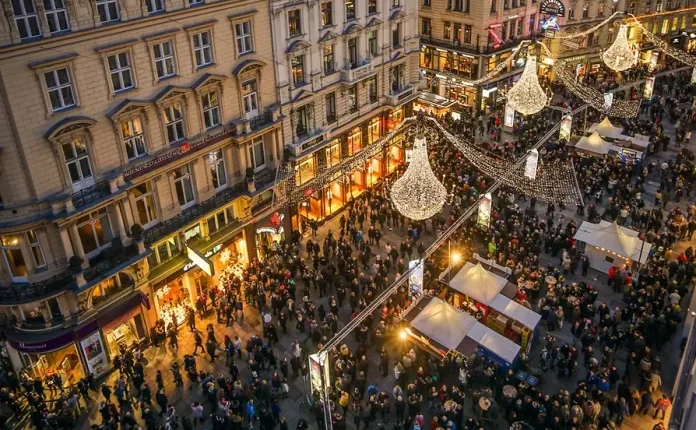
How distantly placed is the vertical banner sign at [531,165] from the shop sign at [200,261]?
19.8m

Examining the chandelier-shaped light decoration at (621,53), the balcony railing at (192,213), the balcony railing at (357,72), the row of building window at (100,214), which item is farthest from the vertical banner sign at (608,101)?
the balcony railing at (192,213)

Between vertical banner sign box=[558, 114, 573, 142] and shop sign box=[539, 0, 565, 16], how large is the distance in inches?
524

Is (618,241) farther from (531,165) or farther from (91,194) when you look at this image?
(91,194)

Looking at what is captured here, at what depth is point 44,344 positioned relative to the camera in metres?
23.9

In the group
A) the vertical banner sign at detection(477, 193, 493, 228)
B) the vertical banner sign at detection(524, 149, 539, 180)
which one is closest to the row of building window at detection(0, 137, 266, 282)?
the vertical banner sign at detection(477, 193, 493, 228)

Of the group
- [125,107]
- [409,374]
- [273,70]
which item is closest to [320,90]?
[273,70]

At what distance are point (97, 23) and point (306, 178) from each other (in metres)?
15.6

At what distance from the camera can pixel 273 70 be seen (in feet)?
99.3

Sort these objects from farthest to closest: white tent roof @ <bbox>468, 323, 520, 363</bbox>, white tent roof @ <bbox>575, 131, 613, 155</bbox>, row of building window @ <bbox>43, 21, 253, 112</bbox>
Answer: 1. white tent roof @ <bbox>575, 131, 613, 155</bbox>
2. white tent roof @ <bbox>468, 323, 520, 363</bbox>
3. row of building window @ <bbox>43, 21, 253, 112</bbox>

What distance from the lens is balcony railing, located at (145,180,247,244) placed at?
1057 inches

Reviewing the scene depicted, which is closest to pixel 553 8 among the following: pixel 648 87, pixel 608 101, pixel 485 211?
pixel 648 87

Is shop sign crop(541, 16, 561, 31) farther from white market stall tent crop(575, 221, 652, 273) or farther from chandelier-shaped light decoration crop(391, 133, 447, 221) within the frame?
chandelier-shaped light decoration crop(391, 133, 447, 221)

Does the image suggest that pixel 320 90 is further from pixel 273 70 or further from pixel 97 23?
pixel 97 23

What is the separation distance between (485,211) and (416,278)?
706 centimetres
